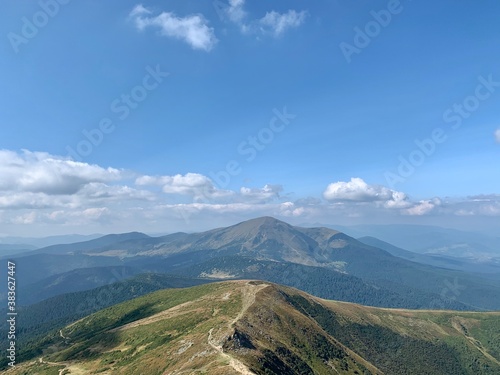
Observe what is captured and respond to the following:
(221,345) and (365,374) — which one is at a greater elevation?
(221,345)

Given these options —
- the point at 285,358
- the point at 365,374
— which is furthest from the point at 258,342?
the point at 365,374

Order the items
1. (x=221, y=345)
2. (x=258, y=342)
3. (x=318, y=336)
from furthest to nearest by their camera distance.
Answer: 1. (x=318, y=336)
2. (x=258, y=342)
3. (x=221, y=345)

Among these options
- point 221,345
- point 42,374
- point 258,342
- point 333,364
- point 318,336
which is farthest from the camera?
point 318,336

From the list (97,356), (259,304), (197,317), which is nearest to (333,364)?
(259,304)

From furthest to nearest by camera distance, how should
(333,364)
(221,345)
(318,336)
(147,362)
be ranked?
(318,336)
(333,364)
(147,362)
(221,345)

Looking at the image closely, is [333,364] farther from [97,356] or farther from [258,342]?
[97,356]

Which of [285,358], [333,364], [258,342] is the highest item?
[258,342]

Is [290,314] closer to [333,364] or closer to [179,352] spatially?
[333,364]

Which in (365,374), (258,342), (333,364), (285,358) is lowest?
(365,374)

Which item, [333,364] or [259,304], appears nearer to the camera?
[333,364]
